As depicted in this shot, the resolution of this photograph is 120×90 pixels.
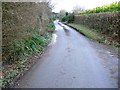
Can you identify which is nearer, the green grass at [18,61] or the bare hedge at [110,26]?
the green grass at [18,61]

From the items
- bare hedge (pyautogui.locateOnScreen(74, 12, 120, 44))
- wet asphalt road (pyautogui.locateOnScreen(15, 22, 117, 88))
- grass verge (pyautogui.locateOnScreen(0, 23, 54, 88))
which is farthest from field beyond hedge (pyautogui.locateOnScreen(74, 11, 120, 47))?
grass verge (pyautogui.locateOnScreen(0, 23, 54, 88))

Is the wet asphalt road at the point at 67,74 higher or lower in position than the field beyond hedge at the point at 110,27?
lower

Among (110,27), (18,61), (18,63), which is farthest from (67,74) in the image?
(110,27)

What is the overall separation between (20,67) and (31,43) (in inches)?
160

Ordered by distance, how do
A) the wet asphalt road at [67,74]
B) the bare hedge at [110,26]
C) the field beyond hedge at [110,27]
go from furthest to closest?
the bare hedge at [110,26]
the field beyond hedge at [110,27]
the wet asphalt road at [67,74]

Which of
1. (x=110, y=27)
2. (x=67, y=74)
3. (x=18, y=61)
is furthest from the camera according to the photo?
(x=110, y=27)

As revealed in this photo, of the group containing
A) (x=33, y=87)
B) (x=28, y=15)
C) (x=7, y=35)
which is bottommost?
(x=33, y=87)

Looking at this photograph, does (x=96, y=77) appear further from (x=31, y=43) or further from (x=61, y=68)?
(x=31, y=43)

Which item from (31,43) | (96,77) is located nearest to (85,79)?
(96,77)

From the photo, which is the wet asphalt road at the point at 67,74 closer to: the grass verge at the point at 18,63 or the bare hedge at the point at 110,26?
the grass verge at the point at 18,63

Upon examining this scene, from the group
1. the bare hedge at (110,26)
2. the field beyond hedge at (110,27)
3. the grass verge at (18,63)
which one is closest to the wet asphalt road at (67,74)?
the grass verge at (18,63)

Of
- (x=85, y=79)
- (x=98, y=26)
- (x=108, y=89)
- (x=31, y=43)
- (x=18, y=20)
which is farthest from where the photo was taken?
(x=98, y=26)

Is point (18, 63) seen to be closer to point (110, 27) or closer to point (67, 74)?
point (67, 74)

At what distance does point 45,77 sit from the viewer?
8930 mm
